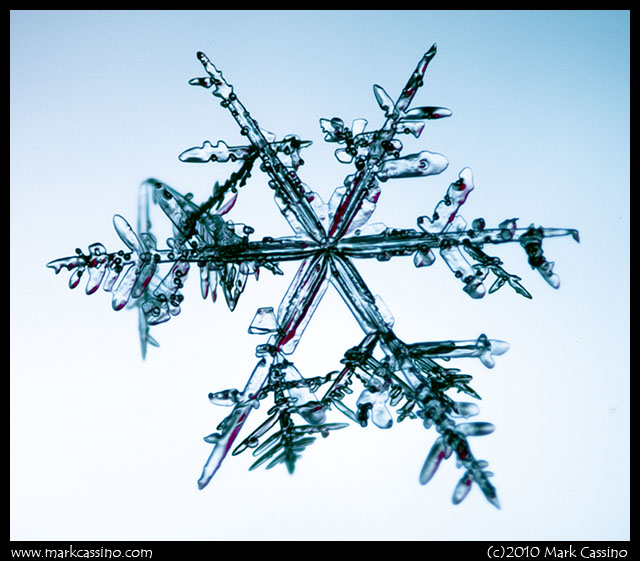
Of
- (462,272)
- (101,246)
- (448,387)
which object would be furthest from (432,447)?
(101,246)

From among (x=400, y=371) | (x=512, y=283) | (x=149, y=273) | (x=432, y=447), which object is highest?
(x=149, y=273)

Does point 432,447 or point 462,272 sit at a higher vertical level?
point 462,272

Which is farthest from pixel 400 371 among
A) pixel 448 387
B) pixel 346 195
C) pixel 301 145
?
pixel 301 145

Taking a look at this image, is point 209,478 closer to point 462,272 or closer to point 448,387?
point 448,387

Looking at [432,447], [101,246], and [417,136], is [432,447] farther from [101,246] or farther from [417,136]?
[101,246]

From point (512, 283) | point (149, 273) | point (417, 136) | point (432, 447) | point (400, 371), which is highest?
point (417, 136)

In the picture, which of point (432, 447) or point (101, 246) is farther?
point (101, 246)
